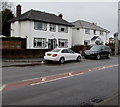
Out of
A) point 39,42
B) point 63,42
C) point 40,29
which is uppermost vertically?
point 40,29

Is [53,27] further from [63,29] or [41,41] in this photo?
[41,41]

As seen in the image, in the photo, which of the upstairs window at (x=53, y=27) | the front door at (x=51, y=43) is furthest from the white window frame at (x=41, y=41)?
the upstairs window at (x=53, y=27)

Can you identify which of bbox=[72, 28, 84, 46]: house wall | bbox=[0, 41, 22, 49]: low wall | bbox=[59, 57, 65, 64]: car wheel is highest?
bbox=[72, 28, 84, 46]: house wall

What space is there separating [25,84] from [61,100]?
2.98 metres

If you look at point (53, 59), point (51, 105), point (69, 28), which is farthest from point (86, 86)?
point (69, 28)

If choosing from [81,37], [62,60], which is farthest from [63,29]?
[62,60]

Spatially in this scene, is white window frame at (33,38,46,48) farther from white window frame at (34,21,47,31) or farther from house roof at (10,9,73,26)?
house roof at (10,9,73,26)

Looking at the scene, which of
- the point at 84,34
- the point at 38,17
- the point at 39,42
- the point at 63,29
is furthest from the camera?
the point at 84,34

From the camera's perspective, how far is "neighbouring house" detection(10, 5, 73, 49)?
35.8 meters

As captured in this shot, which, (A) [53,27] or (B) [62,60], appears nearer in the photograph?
(B) [62,60]

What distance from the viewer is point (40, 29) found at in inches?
1474

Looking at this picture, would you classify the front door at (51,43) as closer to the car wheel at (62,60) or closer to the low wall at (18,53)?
the low wall at (18,53)

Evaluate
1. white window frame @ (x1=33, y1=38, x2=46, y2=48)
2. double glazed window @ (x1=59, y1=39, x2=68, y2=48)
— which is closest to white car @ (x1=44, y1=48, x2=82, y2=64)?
white window frame @ (x1=33, y1=38, x2=46, y2=48)

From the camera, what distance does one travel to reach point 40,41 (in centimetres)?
3753
